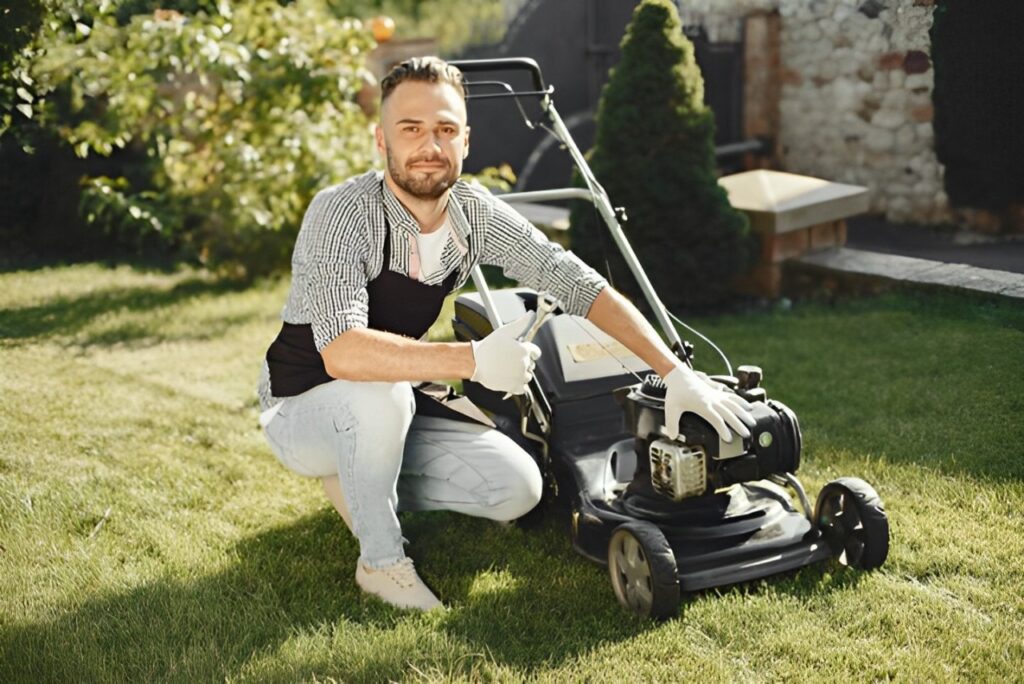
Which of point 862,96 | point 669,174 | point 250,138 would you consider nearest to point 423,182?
point 862,96

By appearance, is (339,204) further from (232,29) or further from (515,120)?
(515,120)

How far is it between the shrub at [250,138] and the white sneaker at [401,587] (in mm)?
3182

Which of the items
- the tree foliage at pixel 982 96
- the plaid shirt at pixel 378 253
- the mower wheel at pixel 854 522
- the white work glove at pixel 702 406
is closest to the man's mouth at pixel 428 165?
the plaid shirt at pixel 378 253

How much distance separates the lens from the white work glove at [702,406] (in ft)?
8.02

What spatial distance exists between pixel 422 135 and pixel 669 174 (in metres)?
2.54

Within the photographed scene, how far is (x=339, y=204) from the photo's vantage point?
2.56 meters

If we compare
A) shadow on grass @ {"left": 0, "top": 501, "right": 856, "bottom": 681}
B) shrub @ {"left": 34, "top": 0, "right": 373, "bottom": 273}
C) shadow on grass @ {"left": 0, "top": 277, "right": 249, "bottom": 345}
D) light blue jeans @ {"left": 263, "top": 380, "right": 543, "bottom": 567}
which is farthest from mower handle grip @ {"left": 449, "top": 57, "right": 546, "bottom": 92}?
shrub @ {"left": 34, "top": 0, "right": 373, "bottom": 273}

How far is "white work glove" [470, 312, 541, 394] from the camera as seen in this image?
7.73ft

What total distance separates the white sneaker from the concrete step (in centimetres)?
152

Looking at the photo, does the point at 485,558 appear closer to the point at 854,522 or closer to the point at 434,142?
the point at 854,522

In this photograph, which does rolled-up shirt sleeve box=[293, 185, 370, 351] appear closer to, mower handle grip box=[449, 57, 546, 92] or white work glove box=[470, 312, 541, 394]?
white work glove box=[470, 312, 541, 394]

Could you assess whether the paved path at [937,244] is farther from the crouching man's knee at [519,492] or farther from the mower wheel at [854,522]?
the crouching man's knee at [519,492]

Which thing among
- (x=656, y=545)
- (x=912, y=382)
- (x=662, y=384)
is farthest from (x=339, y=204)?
(x=912, y=382)

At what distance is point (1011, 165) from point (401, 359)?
1.53 metres
